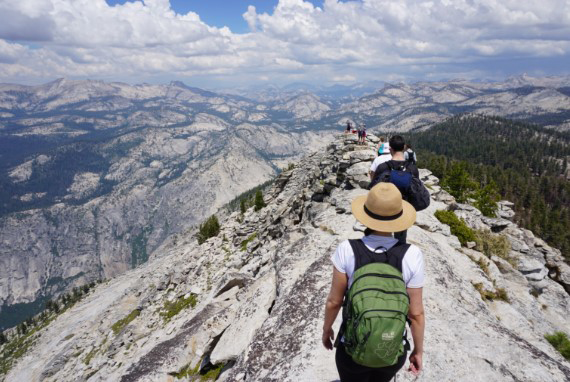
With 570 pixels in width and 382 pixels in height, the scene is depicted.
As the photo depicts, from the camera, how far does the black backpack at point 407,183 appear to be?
35.0 feet

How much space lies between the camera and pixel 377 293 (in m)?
5.03

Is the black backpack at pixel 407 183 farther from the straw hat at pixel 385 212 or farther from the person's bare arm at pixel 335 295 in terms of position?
the person's bare arm at pixel 335 295

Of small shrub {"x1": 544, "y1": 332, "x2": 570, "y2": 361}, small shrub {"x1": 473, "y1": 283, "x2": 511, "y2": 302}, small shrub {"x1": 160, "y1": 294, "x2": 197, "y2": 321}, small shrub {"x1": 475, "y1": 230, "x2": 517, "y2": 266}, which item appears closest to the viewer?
small shrub {"x1": 544, "y1": 332, "x2": 570, "y2": 361}

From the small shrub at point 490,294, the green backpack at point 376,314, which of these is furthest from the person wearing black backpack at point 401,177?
the small shrub at point 490,294

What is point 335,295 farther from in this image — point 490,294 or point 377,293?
point 490,294

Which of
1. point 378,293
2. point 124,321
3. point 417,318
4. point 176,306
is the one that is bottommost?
point 124,321

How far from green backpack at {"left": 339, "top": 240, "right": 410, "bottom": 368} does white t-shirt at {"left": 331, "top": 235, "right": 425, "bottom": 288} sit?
0.26m

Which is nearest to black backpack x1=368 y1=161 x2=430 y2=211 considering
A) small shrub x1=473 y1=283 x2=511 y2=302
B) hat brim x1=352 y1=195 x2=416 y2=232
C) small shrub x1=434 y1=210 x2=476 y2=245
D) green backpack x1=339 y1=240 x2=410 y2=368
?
hat brim x1=352 y1=195 x2=416 y2=232

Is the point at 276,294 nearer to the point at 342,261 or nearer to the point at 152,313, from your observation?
the point at 342,261

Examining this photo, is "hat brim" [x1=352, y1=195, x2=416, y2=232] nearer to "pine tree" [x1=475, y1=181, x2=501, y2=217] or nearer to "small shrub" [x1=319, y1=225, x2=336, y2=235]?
"small shrub" [x1=319, y1=225, x2=336, y2=235]

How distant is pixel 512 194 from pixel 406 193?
173 m

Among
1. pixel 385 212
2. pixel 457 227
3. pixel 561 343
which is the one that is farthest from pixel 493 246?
pixel 385 212

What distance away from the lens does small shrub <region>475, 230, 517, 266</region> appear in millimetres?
23219

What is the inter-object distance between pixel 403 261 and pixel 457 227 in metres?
21.0
